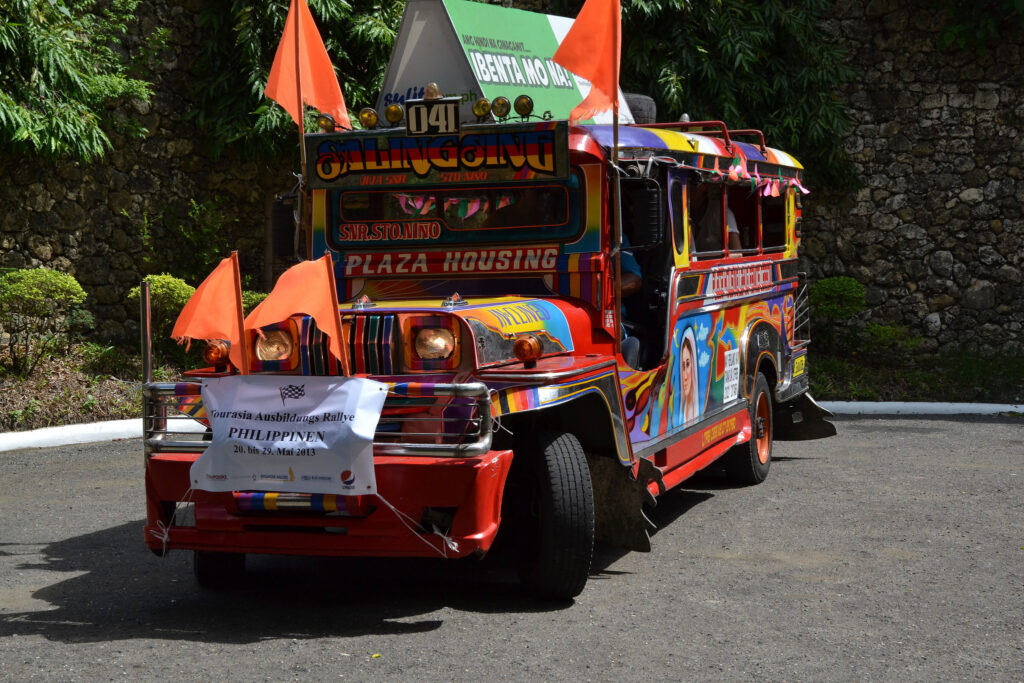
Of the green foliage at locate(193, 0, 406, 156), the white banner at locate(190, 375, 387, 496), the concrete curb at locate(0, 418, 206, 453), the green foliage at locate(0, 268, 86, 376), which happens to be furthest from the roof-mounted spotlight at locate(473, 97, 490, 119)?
the green foliage at locate(193, 0, 406, 156)

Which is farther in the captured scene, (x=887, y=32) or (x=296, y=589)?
(x=887, y=32)

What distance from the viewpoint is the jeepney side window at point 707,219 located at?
8023 mm

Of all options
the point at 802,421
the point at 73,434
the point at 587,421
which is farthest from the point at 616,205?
the point at 73,434

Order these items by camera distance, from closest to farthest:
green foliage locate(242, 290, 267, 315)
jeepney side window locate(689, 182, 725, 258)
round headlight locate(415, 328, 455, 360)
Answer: round headlight locate(415, 328, 455, 360)
jeepney side window locate(689, 182, 725, 258)
green foliage locate(242, 290, 267, 315)

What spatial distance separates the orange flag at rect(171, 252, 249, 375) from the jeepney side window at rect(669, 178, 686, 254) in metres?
3.07

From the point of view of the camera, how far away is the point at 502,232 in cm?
693

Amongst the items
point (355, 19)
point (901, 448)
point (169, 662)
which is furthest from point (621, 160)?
point (355, 19)

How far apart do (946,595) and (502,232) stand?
2.94 metres

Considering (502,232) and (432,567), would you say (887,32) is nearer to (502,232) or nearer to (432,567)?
(502,232)

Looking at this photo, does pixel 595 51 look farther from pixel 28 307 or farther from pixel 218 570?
pixel 28 307

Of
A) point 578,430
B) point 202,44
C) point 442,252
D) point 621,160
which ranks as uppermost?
point 202,44

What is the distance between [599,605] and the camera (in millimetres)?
5840

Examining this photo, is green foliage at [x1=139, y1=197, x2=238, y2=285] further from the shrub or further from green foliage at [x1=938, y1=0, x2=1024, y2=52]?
green foliage at [x1=938, y1=0, x2=1024, y2=52]

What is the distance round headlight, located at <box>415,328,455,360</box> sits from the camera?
18.2 feet
